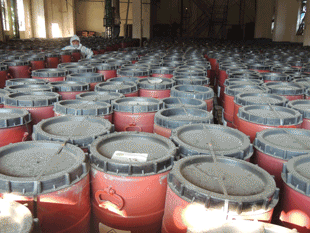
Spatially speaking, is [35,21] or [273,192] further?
[35,21]

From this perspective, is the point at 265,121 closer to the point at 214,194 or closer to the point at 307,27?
the point at 214,194

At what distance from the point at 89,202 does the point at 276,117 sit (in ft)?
6.90

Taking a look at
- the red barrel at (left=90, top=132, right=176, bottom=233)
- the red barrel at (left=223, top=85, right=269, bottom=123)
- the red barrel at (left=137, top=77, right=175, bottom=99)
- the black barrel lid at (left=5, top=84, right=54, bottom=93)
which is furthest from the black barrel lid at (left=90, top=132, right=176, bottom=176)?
the red barrel at (left=223, top=85, right=269, bottom=123)

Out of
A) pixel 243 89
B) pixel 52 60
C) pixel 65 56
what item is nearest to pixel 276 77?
pixel 243 89

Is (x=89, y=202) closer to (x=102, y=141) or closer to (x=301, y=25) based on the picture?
(x=102, y=141)

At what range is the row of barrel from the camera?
187 centimetres

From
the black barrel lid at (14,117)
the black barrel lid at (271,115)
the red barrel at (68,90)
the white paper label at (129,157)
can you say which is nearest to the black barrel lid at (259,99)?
the black barrel lid at (271,115)

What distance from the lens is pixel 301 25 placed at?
2177 centimetres

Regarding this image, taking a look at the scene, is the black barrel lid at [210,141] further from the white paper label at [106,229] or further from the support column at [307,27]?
the support column at [307,27]

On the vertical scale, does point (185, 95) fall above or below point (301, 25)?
below

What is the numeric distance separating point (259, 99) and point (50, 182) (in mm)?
3283

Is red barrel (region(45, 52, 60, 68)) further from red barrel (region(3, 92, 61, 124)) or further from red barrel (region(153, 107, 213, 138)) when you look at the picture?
red barrel (region(153, 107, 213, 138))

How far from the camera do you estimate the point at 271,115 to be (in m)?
3.51

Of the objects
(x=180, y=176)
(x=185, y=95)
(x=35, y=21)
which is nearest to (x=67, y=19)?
(x=35, y=21)
